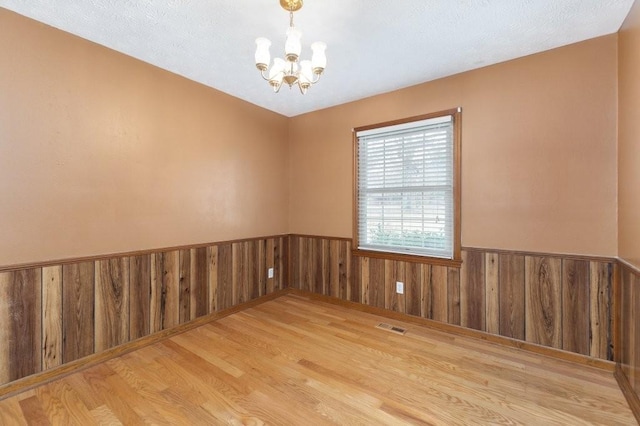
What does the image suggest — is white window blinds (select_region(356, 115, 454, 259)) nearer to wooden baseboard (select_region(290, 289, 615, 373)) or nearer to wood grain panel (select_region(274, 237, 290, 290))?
wooden baseboard (select_region(290, 289, 615, 373))

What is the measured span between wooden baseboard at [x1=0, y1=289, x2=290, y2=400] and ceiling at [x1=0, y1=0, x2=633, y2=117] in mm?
2401

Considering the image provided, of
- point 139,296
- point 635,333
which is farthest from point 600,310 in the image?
point 139,296

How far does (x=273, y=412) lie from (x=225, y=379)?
1.63 ft

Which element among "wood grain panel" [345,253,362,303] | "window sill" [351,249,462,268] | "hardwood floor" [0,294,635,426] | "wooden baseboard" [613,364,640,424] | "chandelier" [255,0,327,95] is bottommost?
"hardwood floor" [0,294,635,426]

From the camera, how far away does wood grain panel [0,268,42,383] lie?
1831mm

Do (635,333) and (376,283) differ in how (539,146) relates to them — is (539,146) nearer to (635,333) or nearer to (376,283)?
(635,333)

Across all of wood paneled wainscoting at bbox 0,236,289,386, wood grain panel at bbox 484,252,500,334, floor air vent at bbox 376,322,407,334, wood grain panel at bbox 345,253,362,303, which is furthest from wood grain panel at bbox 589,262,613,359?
wood paneled wainscoting at bbox 0,236,289,386

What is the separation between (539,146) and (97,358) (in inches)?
152

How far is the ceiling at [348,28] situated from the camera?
1.80m

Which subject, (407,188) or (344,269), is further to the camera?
(344,269)

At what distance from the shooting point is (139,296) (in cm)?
246

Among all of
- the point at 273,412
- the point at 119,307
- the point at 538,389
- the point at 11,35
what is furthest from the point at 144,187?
the point at 538,389

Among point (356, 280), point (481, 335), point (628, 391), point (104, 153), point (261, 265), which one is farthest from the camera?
point (261, 265)

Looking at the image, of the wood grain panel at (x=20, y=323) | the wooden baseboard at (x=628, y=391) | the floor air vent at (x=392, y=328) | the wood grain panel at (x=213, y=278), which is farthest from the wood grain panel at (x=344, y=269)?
the wood grain panel at (x=20, y=323)
